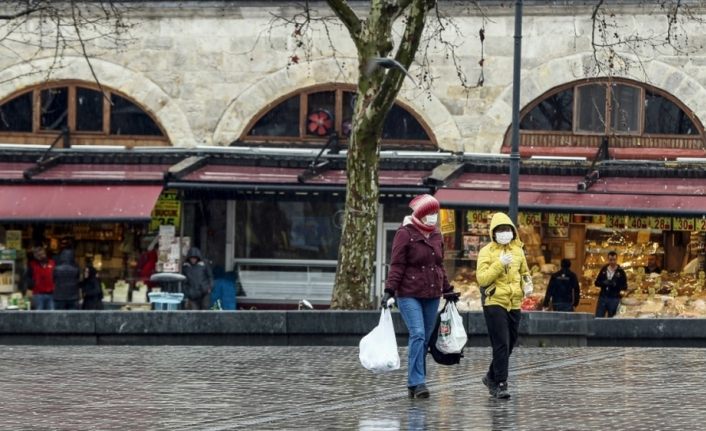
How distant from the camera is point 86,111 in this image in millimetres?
30859

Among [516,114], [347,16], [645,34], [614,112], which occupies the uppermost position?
[645,34]

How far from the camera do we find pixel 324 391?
15570 mm

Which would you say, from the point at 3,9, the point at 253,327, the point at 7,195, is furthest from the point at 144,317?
the point at 3,9

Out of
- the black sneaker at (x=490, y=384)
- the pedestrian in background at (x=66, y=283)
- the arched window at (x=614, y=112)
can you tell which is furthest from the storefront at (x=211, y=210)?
the black sneaker at (x=490, y=384)

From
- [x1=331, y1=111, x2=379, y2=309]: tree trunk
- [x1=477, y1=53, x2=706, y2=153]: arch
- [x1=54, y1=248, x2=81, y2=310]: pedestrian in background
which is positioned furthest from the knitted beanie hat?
[x1=477, y1=53, x2=706, y2=153]: arch

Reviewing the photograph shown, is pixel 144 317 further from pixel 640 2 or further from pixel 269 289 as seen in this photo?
pixel 640 2

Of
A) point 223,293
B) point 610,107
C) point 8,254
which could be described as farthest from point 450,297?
point 8,254

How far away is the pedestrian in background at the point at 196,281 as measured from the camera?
28453mm

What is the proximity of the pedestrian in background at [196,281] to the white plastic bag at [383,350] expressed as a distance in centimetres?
1385

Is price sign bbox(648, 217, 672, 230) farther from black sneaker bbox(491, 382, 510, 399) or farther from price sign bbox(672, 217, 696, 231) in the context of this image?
black sneaker bbox(491, 382, 510, 399)

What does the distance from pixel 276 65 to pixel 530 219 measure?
5273mm

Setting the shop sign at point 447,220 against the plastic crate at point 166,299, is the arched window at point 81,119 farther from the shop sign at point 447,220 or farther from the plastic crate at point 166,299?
the shop sign at point 447,220

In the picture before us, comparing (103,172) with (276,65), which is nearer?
(103,172)

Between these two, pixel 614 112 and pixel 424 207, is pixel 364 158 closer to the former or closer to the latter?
pixel 614 112
